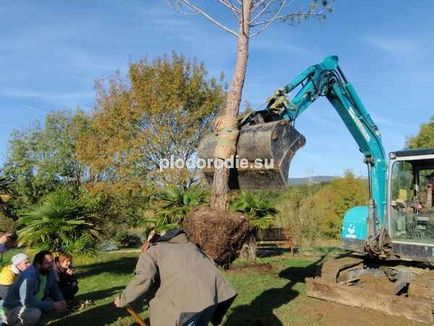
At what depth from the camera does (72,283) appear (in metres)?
9.04

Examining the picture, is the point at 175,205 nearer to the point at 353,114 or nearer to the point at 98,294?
the point at 98,294

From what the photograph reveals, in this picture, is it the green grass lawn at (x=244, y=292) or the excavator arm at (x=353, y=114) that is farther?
the excavator arm at (x=353, y=114)

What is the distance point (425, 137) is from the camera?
36.4m

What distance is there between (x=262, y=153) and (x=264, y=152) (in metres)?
0.03

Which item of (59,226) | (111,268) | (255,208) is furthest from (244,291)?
(111,268)

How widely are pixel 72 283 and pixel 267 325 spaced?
3.70 m

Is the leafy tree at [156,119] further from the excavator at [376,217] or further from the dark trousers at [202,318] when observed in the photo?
the dark trousers at [202,318]

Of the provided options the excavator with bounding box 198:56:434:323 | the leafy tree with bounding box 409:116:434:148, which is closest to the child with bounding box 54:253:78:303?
the excavator with bounding box 198:56:434:323

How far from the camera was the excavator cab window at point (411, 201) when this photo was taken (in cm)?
920

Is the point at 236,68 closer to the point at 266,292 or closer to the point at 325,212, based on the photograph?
the point at 266,292

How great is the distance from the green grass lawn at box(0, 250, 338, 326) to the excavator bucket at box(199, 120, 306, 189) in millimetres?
2436

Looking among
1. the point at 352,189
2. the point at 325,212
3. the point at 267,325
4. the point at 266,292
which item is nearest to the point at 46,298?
the point at 267,325

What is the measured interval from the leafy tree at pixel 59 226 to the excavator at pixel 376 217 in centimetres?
456

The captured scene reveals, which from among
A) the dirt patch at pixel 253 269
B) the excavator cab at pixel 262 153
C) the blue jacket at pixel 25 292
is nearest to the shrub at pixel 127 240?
the dirt patch at pixel 253 269
